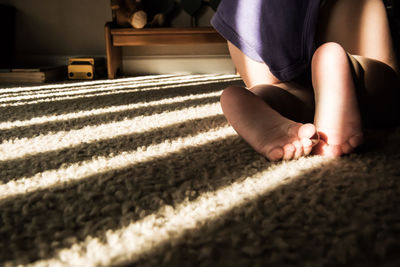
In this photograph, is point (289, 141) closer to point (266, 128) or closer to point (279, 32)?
point (266, 128)

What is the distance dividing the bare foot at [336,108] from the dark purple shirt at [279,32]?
0.15m

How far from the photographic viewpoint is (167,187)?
0.47 meters

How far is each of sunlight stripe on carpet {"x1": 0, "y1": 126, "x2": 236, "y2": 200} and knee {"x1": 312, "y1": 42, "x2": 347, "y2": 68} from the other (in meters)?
0.23

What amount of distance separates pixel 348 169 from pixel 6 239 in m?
0.45

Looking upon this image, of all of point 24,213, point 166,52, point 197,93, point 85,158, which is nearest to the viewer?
point 24,213

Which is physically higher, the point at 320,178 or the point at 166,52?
the point at 320,178

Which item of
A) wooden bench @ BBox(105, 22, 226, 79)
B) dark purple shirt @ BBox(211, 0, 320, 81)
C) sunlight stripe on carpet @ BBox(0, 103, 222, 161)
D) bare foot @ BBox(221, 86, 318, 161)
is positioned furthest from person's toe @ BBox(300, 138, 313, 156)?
wooden bench @ BBox(105, 22, 226, 79)

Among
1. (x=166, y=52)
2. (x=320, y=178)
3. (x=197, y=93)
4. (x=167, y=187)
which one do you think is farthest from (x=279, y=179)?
(x=166, y=52)

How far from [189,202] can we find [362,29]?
52 cm

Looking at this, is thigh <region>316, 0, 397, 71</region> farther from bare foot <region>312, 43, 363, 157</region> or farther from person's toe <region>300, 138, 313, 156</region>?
person's toe <region>300, 138, 313, 156</region>

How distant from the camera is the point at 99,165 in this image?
0.56 meters

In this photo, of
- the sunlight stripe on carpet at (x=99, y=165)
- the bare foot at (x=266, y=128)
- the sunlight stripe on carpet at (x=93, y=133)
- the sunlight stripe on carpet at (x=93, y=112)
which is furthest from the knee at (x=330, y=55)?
the sunlight stripe on carpet at (x=93, y=112)

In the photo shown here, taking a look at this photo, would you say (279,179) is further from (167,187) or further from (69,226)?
(69,226)

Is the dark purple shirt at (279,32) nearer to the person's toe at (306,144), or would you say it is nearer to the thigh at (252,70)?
the thigh at (252,70)
